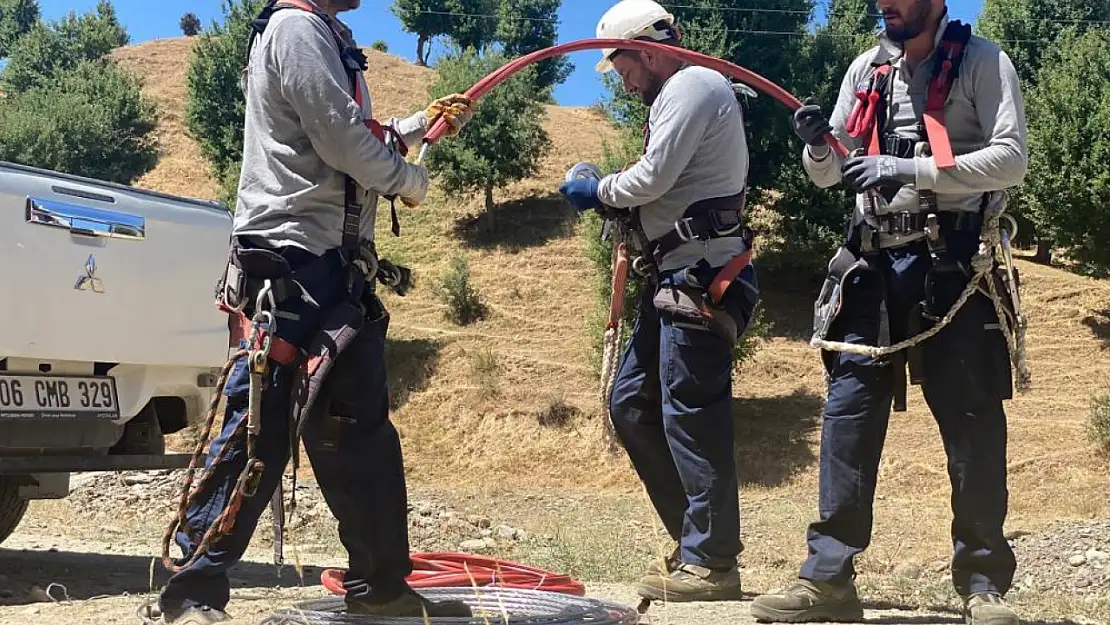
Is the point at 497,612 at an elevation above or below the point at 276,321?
below

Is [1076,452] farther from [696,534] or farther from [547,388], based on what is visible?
[696,534]

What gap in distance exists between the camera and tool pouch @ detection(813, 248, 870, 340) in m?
4.01

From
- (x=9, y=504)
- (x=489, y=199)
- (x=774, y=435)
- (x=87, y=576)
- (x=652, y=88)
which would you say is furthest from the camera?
(x=489, y=199)

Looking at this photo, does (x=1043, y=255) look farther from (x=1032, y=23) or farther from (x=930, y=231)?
(x=930, y=231)

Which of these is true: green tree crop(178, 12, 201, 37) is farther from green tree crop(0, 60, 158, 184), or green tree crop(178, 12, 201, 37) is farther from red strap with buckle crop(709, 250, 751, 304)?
red strap with buckle crop(709, 250, 751, 304)

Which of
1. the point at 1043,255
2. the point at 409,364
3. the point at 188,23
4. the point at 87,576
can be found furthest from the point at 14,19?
the point at 87,576

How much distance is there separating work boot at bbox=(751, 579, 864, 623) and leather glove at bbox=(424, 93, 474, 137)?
6.72 feet

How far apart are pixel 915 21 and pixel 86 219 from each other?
3889 mm

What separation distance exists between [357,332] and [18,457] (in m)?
2.61

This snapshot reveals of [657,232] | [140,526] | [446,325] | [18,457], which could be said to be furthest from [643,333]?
[446,325]

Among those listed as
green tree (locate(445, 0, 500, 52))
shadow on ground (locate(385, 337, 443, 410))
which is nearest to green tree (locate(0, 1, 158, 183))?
green tree (locate(445, 0, 500, 52))

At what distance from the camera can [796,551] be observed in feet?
37.0

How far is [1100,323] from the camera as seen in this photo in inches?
833

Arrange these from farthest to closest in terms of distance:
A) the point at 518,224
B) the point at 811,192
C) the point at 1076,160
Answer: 1. the point at 518,224
2. the point at 811,192
3. the point at 1076,160
